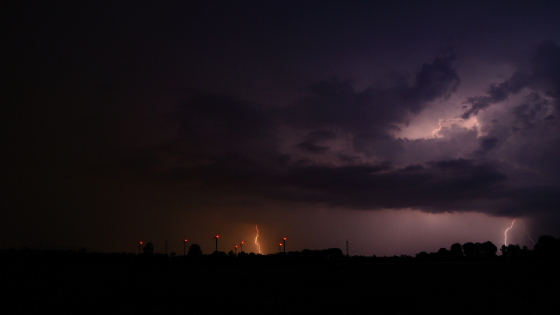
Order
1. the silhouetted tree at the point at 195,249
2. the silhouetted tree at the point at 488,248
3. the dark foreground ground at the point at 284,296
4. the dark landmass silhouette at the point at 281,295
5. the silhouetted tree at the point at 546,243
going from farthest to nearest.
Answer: the silhouetted tree at the point at 195,249 < the silhouetted tree at the point at 488,248 < the silhouetted tree at the point at 546,243 < the dark landmass silhouette at the point at 281,295 < the dark foreground ground at the point at 284,296

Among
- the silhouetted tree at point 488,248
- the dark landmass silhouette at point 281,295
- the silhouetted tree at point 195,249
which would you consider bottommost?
the silhouetted tree at point 488,248

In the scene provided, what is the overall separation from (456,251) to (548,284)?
153m

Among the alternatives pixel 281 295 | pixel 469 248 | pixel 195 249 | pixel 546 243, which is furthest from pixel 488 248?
pixel 281 295

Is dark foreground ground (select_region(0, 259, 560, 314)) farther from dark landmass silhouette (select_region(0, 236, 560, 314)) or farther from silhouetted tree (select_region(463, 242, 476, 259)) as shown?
silhouetted tree (select_region(463, 242, 476, 259))

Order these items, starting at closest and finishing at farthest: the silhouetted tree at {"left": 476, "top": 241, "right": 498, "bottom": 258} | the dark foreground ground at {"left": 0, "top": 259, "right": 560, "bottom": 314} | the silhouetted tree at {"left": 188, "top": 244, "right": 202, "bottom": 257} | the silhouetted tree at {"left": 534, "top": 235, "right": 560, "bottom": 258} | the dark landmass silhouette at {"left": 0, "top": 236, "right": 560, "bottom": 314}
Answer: the dark foreground ground at {"left": 0, "top": 259, "right": 560, "bottom": 314}, the dark landmass silhouette at {"left": 0, "top": 236, "right": 560, "bottom": 314}, the silhouetted tree at {"left": 534, "top": 235, "right": 560, "bottom": 258}, the silhouetted tree at {"left": 476, "top": 241, "right": 498, "bottom": 258}, the silhouetted tree at {"left": 188, "top": 244, "right": 202, "bottom": 257}

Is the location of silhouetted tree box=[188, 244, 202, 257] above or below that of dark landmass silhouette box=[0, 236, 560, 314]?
below

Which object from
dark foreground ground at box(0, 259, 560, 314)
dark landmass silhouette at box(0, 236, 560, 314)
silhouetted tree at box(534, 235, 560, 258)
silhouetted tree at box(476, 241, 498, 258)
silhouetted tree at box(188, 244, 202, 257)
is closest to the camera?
dark foreground ground at box(0, 259, 560, 314)

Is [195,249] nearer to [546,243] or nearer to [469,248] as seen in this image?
[469,248]

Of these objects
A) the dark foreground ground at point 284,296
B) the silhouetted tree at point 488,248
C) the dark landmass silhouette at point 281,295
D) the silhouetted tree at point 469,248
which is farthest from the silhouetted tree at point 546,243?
the dark foreground ground at point 284,296

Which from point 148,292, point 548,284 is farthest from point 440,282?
point 148,292

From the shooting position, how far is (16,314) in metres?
22.7

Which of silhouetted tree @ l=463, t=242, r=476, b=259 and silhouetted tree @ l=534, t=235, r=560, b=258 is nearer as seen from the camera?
silhouetted tree @ l=534, t=235, r=560, b=258

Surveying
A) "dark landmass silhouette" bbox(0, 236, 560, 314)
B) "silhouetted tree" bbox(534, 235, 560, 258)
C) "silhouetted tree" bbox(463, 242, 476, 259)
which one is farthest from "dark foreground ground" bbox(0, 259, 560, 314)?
"silhouetted tree" bbox(463, 242, 476, 259)

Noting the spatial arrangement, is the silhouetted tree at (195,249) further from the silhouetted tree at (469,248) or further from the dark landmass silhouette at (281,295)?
the dark landmass silhouette at (281,295)
